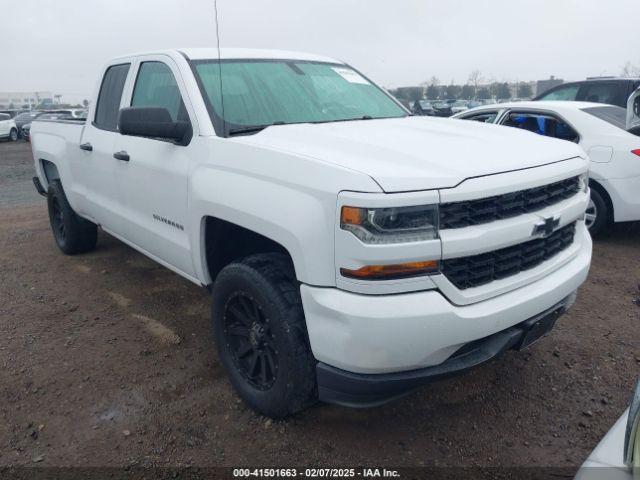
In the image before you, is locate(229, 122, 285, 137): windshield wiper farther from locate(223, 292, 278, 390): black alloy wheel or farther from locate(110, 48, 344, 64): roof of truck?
locate(223, 292, 278, 390): black alloy wheel

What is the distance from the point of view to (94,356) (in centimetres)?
346

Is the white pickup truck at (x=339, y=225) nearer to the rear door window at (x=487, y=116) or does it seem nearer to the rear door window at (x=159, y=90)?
the rear door window at (x=159, y=90)

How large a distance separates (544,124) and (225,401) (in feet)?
16.6

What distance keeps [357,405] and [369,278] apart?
0.59m

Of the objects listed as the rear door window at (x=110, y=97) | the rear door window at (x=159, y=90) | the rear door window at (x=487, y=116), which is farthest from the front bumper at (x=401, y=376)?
the rear door window at (x=487, y=116)

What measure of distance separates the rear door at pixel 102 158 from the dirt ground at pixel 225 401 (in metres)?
0.80

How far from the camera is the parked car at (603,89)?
27.1 feet

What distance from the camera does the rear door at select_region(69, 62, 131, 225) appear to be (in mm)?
3996

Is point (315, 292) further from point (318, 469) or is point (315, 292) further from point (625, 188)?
point (625, 188)

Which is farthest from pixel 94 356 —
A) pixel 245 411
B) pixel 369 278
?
pixel 369 278

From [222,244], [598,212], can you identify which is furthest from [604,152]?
[222,244]

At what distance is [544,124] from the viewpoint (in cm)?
614

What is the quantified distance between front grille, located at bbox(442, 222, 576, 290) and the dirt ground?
0.89 meters

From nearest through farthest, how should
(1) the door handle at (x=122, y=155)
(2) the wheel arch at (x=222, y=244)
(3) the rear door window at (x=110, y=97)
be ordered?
(2) the wheel arch at (x=222, y=244), (1) the door handle at (x=122, y=155), (3) the rear door window at (x=110, y=97)
